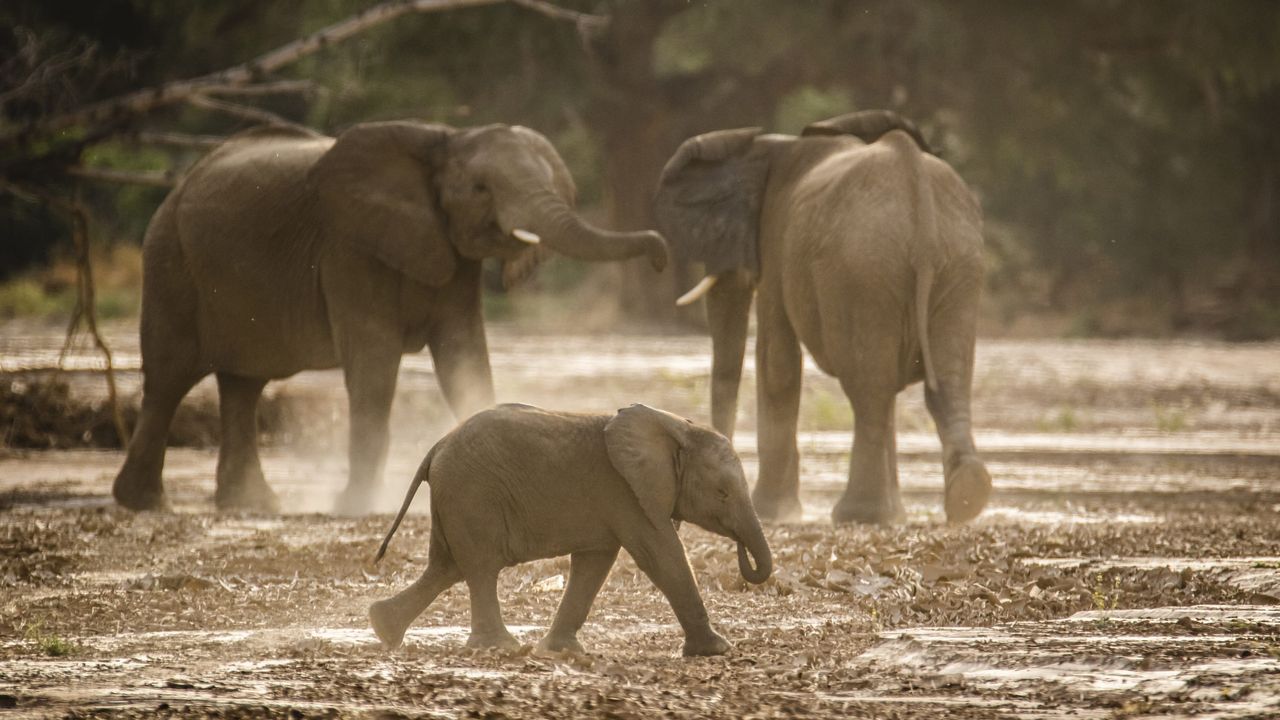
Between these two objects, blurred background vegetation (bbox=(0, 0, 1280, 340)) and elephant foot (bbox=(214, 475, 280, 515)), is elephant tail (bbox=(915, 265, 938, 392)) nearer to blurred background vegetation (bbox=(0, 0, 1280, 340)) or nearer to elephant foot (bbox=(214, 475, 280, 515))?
elephant foot (bbox=(214, 475, 280, 515))

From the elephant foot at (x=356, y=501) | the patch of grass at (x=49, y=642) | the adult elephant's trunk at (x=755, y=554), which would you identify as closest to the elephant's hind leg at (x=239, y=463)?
the elephant foot at (x=356, y=501)

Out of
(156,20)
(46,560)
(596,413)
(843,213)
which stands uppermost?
(156,20)

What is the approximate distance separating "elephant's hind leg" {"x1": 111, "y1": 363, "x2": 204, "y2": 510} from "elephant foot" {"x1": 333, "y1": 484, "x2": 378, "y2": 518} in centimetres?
130

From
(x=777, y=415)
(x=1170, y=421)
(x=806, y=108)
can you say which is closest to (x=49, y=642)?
(x=777, y=415)

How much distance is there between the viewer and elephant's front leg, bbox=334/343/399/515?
11172mm

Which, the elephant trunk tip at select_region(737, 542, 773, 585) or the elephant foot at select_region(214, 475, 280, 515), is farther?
the elephant foot at select_region(214, 475, 280, 515)

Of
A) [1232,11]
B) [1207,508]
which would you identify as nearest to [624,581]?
[1207,508]

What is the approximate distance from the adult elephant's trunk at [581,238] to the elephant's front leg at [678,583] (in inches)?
138

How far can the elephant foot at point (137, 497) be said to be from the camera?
38.4 feet

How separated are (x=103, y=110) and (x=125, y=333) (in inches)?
579

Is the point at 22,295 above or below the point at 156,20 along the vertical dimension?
below

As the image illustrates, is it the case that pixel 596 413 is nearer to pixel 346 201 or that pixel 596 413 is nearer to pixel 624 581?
pixel 624 581

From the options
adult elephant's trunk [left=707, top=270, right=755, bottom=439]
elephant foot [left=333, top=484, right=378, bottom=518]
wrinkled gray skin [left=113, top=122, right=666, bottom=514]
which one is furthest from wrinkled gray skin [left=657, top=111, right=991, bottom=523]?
elephant foot [left=333, top=484, right=378, bottom=518]

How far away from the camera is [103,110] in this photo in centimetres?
1297
